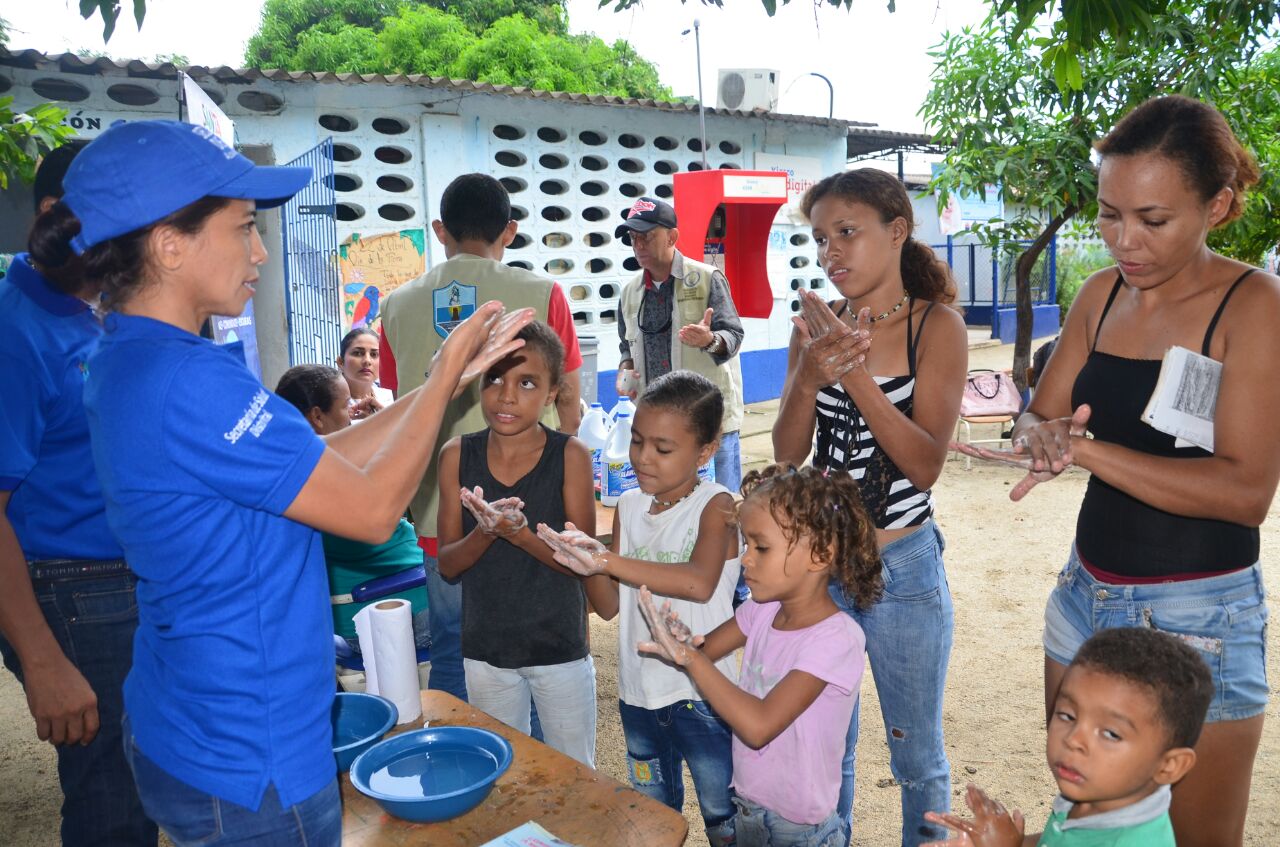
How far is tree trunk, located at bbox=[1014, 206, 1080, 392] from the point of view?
24.7 ft

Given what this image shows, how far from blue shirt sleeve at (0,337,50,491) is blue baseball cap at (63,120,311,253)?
0.81m

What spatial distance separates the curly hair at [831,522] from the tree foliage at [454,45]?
47.4 feet

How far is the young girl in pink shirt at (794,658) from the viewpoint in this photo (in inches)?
69.7

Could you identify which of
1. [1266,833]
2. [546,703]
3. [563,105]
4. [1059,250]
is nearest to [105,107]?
[563,105]

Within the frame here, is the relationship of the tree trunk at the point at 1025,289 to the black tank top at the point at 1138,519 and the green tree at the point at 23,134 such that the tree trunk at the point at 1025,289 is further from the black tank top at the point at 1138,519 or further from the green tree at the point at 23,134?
the green tree at the point at 23,134

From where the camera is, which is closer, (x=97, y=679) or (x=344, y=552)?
(x=97, y=679)

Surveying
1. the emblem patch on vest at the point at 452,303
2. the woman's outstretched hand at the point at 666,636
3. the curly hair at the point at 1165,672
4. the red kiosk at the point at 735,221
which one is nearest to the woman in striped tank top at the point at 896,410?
the woman's outstretched hand at the point at 666,636

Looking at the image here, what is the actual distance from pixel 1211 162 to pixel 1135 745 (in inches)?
39.7

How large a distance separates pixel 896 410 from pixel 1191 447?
547 millimetres

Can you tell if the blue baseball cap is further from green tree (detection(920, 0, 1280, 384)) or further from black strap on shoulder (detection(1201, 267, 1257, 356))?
green tree (detection(920, 0, 1280, 384))

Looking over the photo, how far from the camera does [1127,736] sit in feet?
4.65

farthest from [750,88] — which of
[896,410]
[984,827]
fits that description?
[984,827]

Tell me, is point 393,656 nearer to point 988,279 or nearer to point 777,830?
point 777,830

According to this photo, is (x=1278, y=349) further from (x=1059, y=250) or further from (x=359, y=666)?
(x=1059, y=250)
